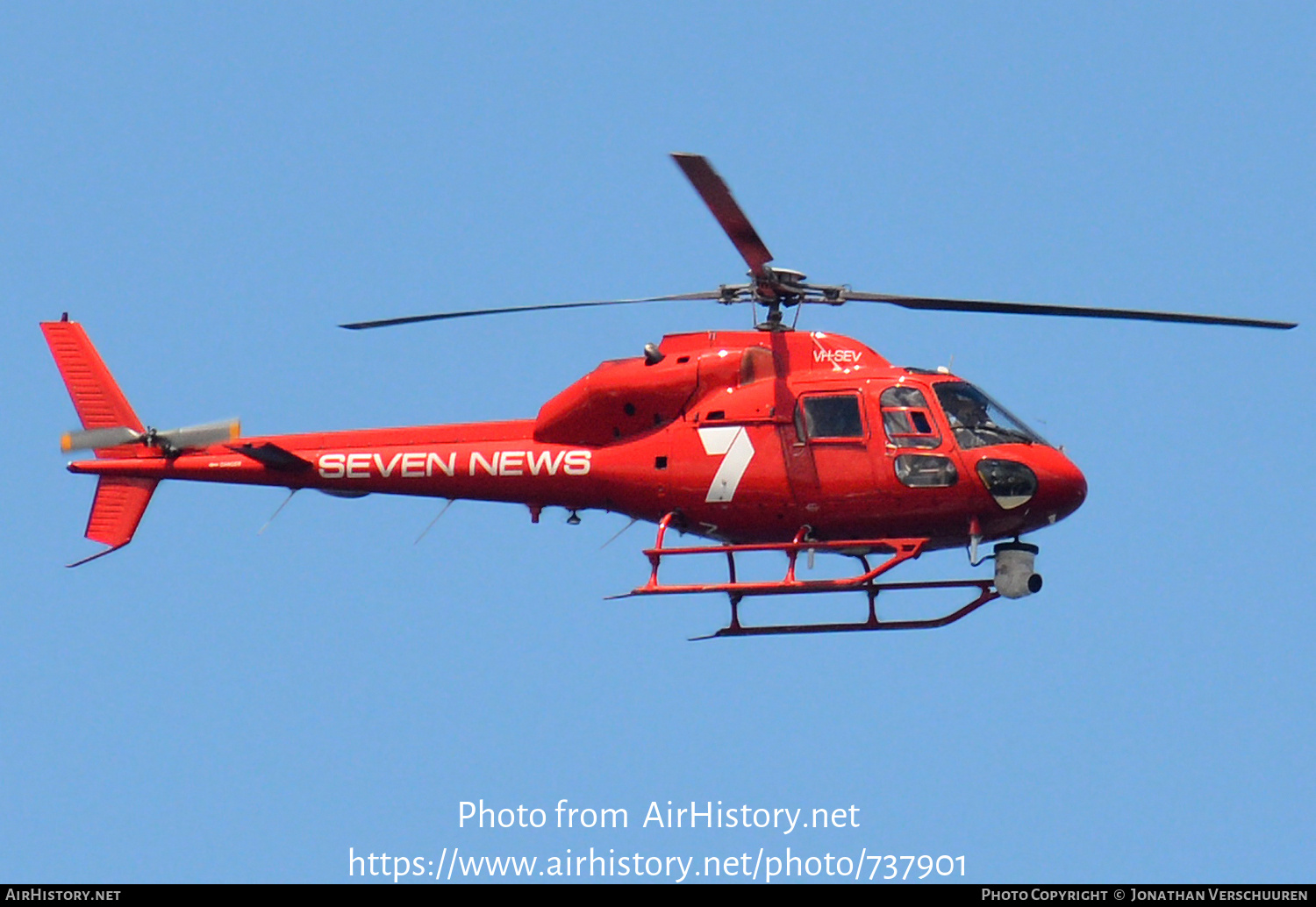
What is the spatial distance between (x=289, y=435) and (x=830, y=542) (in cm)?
606

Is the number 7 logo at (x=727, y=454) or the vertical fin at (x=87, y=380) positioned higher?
the vertical fin at (x=87, y=380)

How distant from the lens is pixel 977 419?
2091 cm

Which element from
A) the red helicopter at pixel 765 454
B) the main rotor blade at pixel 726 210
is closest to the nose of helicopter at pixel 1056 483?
the red helicopter at pixel 765 454

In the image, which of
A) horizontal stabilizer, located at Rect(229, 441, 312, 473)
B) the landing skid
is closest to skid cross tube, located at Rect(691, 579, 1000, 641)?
the landing skid

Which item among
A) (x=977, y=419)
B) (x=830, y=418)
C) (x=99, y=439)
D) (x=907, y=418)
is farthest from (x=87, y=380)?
(x=977, y=419)

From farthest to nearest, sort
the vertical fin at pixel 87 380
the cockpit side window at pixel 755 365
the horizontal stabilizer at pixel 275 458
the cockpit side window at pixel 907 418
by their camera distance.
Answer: the vertical fin at pixel 87 380 → the horizontal stabilizer at pixel 275 458 → the cockpit side window at pixel 755 365 → the cockpit side window at pixel 907 418

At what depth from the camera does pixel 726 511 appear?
70.5ft

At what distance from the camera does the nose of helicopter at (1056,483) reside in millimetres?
20438

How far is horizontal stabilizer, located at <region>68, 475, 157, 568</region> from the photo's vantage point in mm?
24172

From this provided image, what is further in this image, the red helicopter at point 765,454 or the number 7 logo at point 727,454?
the number 7 logo at point 727,454

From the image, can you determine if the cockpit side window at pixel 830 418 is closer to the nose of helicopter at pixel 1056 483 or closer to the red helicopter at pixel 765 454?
the red helicopter at pixel 765 454

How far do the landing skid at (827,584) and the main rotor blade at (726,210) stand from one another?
101 inches

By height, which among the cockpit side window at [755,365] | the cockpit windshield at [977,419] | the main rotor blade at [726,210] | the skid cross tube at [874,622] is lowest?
the skid cross tube at [874,622]
